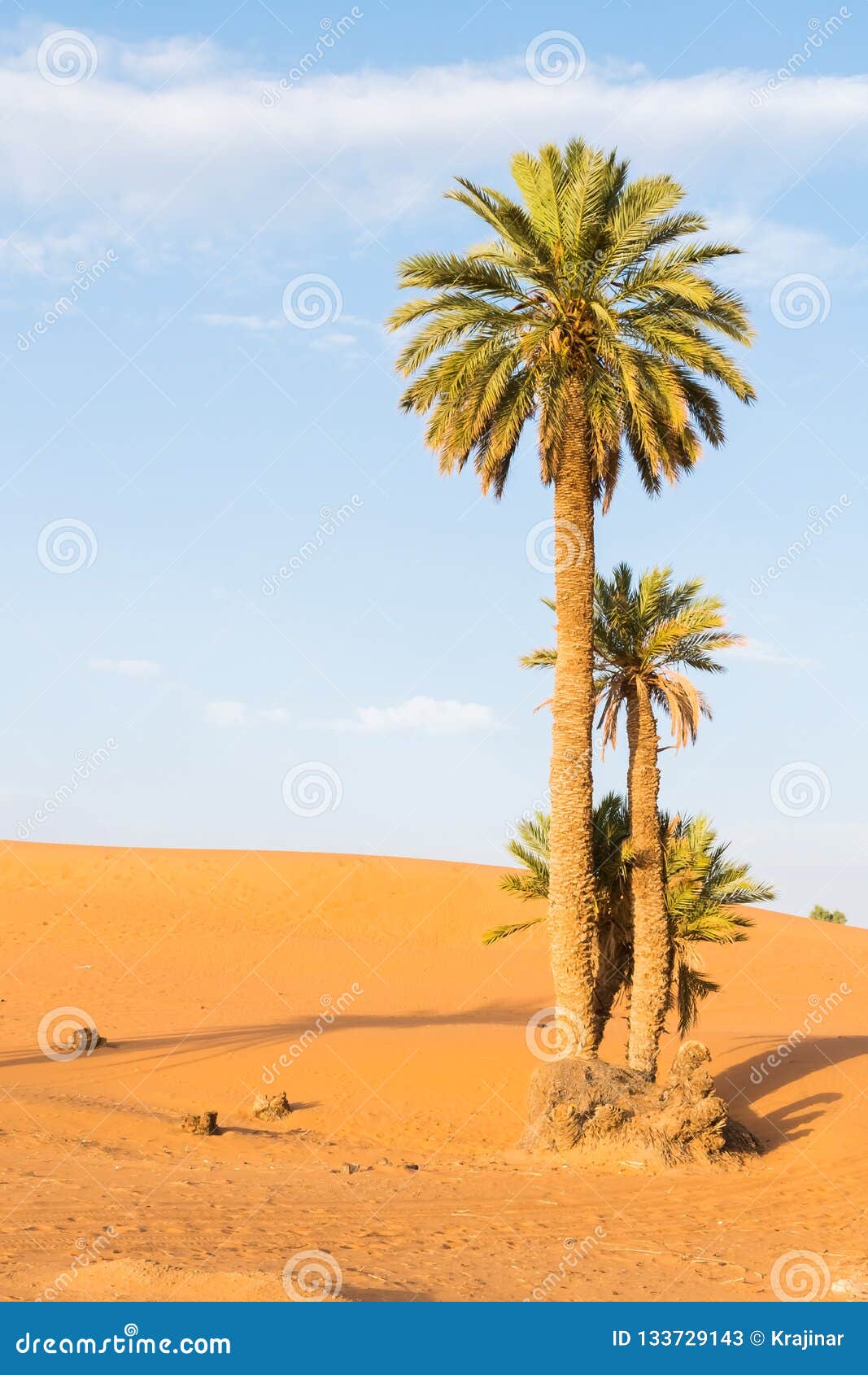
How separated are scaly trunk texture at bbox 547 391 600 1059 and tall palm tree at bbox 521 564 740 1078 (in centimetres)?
107

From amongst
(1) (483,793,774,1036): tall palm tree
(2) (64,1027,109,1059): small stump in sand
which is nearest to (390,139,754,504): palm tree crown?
(1) (483,793,774,1036): tall palm tree

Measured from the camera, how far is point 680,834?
21.1 metres

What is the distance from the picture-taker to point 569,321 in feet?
64.3

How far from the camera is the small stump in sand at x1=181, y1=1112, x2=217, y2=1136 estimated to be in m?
19.0

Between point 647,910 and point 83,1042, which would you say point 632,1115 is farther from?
point 83,1042

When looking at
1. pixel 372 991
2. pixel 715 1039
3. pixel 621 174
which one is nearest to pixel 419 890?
pixel 372 991

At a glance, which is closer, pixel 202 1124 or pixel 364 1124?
pixel 202 1124

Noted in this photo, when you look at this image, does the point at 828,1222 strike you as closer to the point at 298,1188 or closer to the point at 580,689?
the point at 298,1188

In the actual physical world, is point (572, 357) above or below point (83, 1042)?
above

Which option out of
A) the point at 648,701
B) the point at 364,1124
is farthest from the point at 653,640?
the point at 364,1124

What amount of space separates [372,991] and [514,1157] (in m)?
24.9

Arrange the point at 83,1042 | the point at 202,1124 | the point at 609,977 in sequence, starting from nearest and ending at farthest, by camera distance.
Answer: the point at 202,1124
the point at 609,977
the point at 83,1042

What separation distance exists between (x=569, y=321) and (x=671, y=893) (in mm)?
9737

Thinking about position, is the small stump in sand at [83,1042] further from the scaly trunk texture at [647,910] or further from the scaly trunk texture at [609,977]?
the scaly trunk texture at [647,910]
